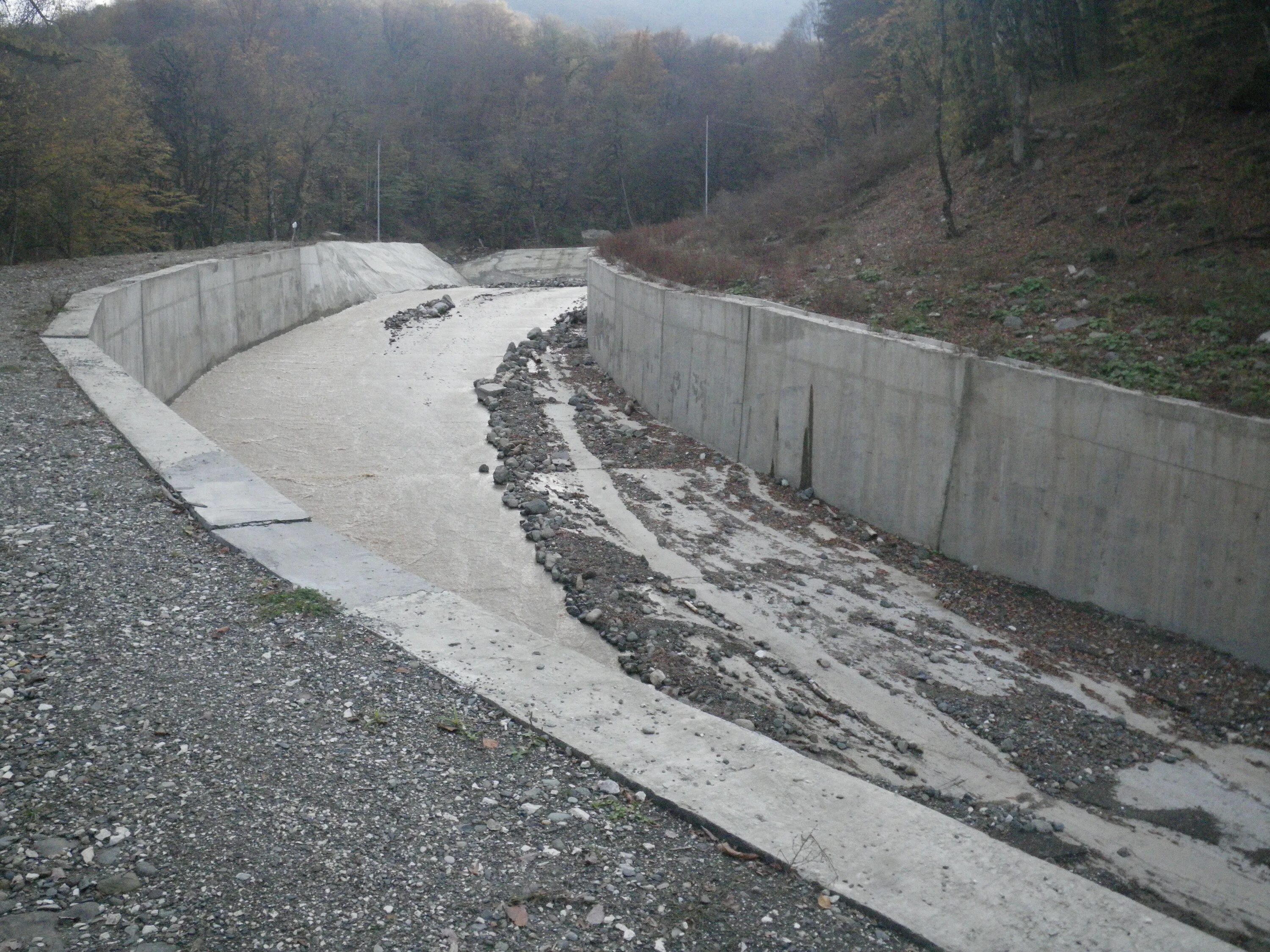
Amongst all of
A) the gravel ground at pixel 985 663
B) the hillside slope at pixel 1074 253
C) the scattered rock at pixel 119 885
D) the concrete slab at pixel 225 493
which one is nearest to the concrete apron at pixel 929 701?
the gravel ground at pixel 985 663

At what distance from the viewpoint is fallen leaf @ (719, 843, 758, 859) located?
4777 millimetres

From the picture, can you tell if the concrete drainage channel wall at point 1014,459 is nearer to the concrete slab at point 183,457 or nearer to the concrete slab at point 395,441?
the concrete slab at point 395,441

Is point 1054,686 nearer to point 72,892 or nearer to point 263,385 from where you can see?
point 72,892

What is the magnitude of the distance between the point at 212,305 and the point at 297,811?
2235 centimetres

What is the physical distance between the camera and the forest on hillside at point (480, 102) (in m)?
22.3

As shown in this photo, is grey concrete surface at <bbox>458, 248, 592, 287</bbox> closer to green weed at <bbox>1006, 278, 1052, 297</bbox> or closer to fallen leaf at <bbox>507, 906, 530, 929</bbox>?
green weed at <bbox>1006, 278, 1052, 297</bbox>

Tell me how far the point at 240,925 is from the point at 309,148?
51580mm

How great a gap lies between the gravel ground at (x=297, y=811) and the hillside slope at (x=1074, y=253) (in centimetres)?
823

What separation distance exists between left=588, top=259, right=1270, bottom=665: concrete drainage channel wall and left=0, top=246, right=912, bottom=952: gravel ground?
7443 millimetres

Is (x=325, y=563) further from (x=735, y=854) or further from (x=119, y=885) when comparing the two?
(x=735, y=854)

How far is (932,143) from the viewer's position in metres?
25.9

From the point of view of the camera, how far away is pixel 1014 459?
40.3 ft

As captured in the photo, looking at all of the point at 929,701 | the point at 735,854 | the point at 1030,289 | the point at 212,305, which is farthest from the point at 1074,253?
the point at 212,305

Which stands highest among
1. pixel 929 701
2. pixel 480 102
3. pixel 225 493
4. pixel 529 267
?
pixel 480 102
